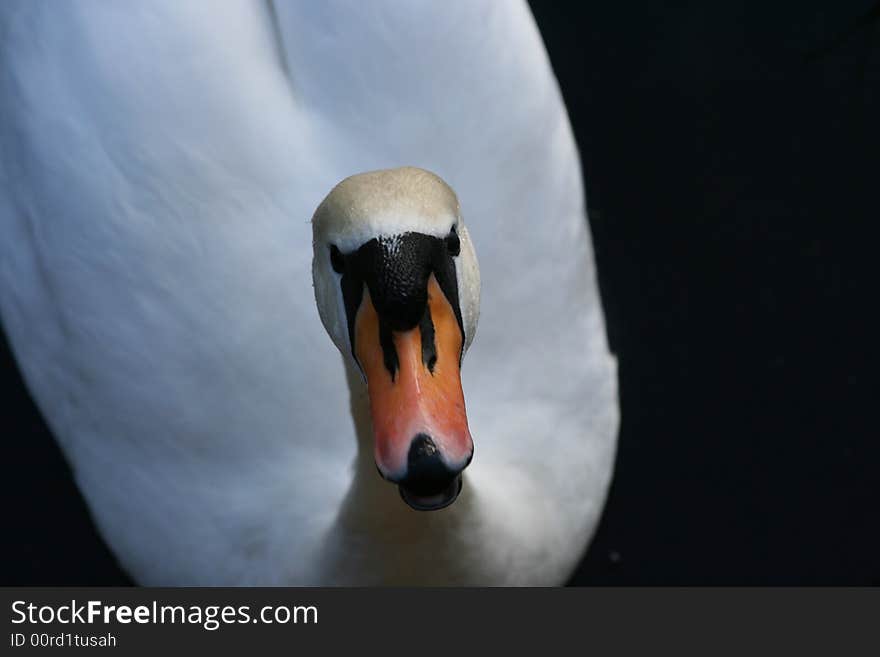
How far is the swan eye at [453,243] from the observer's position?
198cm

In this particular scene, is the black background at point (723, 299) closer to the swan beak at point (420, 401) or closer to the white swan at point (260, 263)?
the white swan at point (260, 263)

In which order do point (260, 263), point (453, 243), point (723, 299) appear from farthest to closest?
point (723, 299) → point (260, 263) → point (453, 243)

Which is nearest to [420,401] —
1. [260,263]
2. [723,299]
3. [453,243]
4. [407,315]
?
[407,315]

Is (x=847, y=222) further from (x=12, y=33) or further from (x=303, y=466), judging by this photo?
(x=12, y=33)

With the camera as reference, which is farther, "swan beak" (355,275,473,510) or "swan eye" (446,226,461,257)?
"swan eye" (446,226,461,257)

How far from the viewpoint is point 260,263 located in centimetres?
270

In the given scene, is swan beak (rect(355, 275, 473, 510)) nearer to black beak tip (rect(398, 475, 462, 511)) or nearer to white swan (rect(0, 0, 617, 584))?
black beak tip (rect(398, 475, 462, 511))

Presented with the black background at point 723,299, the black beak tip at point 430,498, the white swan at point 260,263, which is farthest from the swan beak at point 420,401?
the black background at point 723,299

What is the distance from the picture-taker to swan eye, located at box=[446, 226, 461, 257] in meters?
1.98

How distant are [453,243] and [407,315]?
0.20 meters

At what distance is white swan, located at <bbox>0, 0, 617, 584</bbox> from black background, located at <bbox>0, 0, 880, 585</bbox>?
79 cm

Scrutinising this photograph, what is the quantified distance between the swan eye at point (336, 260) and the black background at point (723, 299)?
1828 mm

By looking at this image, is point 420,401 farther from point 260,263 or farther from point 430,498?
point 260,263

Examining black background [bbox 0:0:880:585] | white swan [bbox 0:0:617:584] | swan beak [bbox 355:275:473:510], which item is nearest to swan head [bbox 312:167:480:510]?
swan beak [bbox 355:275:473:510]
